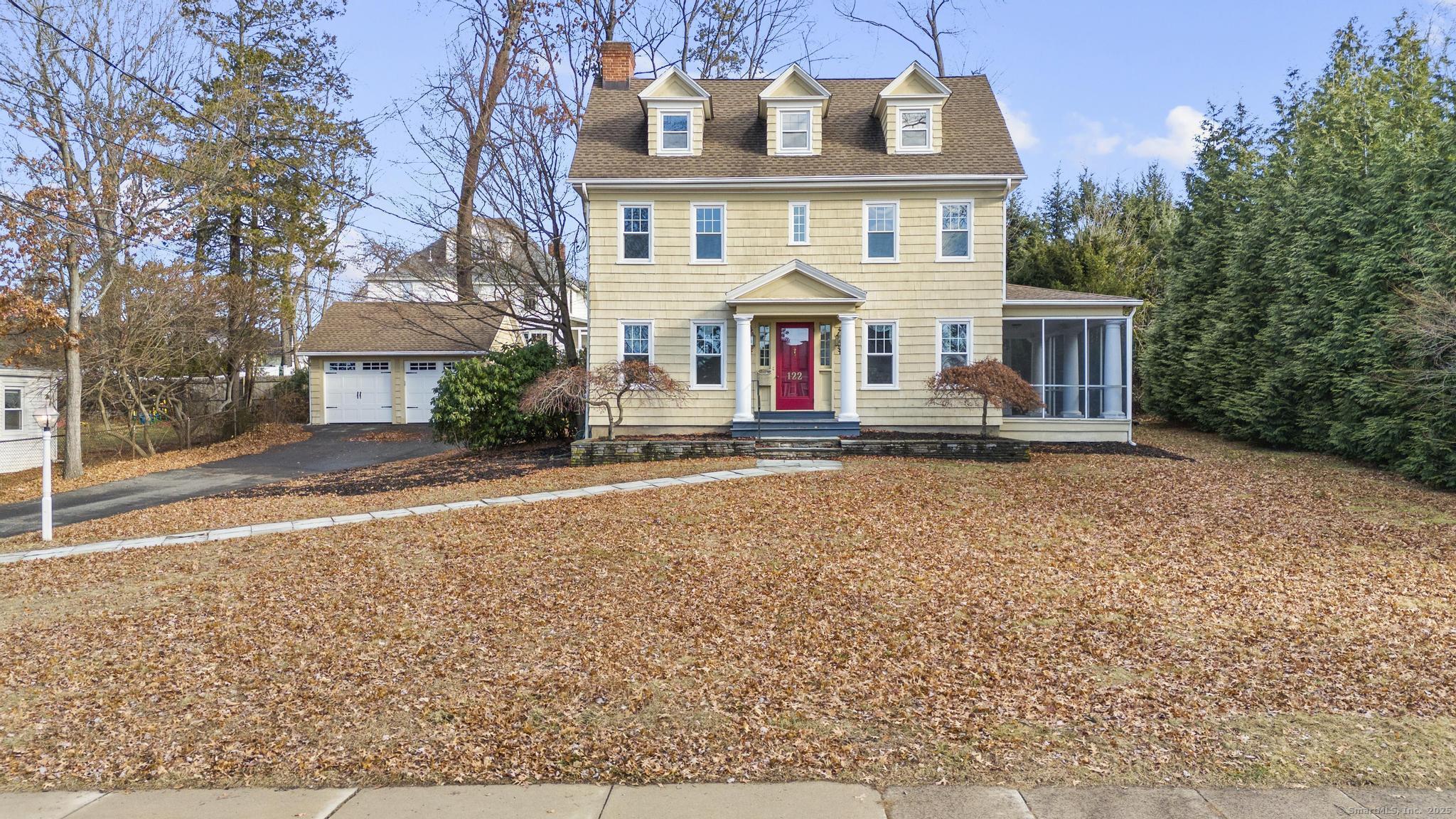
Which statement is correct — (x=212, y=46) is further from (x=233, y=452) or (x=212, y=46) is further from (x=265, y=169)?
(x=233, y=452)

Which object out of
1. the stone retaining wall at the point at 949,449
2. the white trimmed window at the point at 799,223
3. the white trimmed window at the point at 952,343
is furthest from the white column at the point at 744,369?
the white trimmed window at the point at 952,343

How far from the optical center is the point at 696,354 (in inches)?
712

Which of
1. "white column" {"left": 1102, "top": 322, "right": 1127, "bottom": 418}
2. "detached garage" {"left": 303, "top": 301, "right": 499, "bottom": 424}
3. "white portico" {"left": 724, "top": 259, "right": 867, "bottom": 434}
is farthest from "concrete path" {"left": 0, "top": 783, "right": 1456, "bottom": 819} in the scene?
"detached garage" {"left": 303, "top": 301, "right": 499, "bottom": 424}

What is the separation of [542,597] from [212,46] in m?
25.8

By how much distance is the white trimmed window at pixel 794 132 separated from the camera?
1836 cm

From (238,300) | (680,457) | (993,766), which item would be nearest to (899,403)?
(680,457)

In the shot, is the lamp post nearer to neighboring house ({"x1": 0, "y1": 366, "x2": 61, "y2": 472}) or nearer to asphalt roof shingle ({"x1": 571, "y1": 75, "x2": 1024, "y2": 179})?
asphalt roof shingle ({"x1": 571, "y1": 75, "x2": 1024, "y2": 179})

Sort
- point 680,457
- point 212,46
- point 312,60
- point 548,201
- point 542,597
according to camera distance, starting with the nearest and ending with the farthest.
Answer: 1. point 542,597
2. point 680,457
3. point 548,201
4. point 212,46
5. point 312,60

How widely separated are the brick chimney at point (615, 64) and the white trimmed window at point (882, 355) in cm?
894

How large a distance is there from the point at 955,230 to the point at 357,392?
841 inches

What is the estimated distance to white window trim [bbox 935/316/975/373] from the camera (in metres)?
17.9

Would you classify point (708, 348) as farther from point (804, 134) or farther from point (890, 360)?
point (804, 134)

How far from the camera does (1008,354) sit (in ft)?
74.9

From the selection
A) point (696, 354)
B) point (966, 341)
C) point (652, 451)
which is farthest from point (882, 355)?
point (652, 451)
